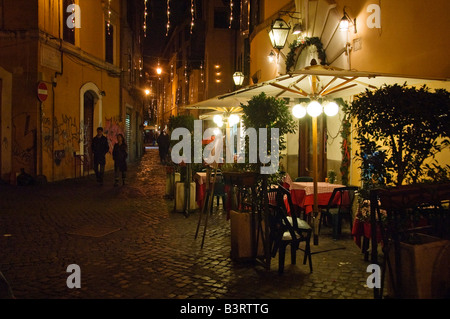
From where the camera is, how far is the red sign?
41.8 feet

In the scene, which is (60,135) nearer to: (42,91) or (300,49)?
(42,91)

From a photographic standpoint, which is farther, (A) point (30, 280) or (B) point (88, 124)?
(B) point (88, 124)

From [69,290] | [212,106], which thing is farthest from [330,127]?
[69,290]

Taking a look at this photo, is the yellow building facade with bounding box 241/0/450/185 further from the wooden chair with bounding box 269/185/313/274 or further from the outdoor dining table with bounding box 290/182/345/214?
the wooden chair with bounding box 269/185/313/274

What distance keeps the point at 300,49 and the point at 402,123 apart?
7.80 m

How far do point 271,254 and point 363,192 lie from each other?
5.06 feet

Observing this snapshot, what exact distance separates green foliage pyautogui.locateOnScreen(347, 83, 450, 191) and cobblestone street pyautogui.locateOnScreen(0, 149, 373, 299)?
1.47m

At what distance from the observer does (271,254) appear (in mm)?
5520

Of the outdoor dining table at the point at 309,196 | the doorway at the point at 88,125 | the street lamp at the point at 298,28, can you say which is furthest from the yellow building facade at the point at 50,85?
the outdoor dining table at the point at 309,196

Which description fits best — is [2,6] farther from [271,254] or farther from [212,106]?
[271,254]

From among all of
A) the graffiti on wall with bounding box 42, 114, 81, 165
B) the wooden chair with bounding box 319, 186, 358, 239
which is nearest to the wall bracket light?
A: the wooden chair with bounding box 319, 186, 358, 239

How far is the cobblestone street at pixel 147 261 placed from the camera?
4.46 meters

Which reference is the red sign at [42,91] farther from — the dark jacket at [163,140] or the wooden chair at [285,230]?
the wooden chair at [285,230]

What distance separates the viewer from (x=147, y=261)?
18.0 feet
